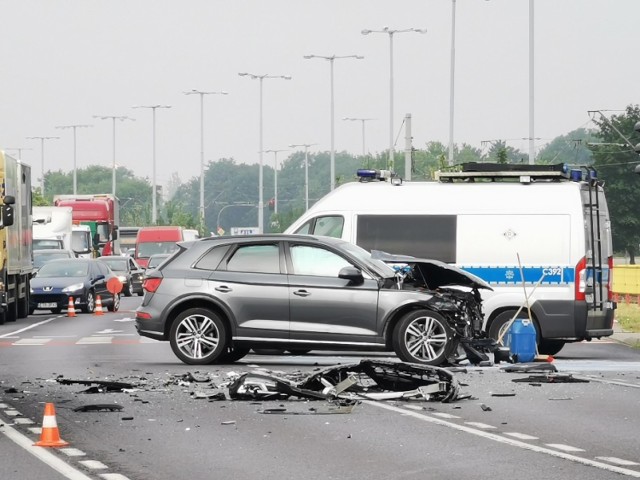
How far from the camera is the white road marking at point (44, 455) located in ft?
36.8

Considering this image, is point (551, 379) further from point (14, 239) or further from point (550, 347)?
point (14, 239)

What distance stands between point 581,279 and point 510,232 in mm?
1204

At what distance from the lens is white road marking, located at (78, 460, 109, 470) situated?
1159cm

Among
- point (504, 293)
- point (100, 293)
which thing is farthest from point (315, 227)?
point (100, 293)

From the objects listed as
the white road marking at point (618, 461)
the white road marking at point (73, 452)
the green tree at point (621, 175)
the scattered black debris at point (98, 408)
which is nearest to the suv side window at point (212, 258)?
the scattered black debris at point (98, 408)

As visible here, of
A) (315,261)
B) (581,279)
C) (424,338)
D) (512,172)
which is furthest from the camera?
(512,172)

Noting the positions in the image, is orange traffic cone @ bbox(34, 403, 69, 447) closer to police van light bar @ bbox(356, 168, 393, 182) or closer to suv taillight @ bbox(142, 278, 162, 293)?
suv taillight @ bbox(142, 278, 162, 293)

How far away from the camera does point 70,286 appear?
4444 centimetres

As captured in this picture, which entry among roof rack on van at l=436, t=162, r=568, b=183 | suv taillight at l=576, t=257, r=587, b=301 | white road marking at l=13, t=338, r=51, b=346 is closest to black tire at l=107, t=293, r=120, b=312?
white road marking at l=13, t=338, r=51, b=346

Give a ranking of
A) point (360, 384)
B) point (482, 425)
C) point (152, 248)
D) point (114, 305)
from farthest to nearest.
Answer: point (152, 248) < point (114, 305) < point (360, 384) < point (482, 425)

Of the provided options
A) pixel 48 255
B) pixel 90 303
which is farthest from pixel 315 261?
pixel 48 255

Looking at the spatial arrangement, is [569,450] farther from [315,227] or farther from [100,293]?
[100,293]

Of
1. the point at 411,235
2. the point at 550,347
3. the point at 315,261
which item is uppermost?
the point at 411,235

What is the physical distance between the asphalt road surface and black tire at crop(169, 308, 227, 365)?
23 centimetres
